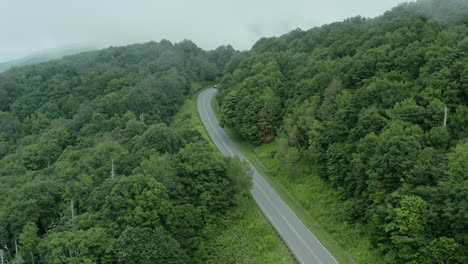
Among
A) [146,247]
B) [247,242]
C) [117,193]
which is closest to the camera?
[146,247]

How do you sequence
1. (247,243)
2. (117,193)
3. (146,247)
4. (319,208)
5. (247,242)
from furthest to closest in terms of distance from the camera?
(319,208) < (247,242) < (247,243) < (117,193) < (146,247)

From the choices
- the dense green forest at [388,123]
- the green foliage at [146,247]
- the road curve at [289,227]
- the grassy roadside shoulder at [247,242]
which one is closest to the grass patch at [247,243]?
the grassy roadside shoulder at [247,242]

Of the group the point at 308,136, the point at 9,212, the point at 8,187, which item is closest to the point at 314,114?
the point at 308,136

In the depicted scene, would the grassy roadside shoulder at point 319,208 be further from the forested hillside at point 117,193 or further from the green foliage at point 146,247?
the green foliage at point 146,247

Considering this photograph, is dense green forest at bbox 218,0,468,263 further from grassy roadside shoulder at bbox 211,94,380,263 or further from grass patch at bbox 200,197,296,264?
grass patch at bbox 200,197,296,264

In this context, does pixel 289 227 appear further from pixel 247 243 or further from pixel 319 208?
pixel 247 243

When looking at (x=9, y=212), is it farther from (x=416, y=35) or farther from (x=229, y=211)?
(x=416, y=35)

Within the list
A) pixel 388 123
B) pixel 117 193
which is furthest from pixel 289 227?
pixel 117 193
